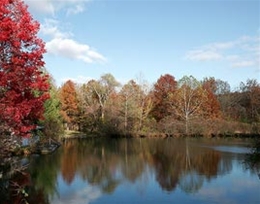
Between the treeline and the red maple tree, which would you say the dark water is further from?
the treeline

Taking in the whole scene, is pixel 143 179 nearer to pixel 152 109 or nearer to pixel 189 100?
pixel 189 100

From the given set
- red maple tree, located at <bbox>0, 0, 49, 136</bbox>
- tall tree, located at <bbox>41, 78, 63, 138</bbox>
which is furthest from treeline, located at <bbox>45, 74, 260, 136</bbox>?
red maple tree, located at <bbox>0, 0, 49, 136</bbox>

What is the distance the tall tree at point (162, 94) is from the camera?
52706 millimetres

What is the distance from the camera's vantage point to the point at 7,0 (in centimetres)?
1181

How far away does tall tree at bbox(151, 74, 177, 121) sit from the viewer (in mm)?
52706

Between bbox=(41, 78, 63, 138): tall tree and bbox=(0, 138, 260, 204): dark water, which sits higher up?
bbox=(41, 78, 63, 138): tall tree

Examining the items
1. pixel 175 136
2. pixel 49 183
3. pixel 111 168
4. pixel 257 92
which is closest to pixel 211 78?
pixel 257 92

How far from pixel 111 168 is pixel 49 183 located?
5586mm

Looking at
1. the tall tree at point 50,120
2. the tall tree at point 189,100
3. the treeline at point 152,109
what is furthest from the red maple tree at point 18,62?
the tall tree at point 189,100

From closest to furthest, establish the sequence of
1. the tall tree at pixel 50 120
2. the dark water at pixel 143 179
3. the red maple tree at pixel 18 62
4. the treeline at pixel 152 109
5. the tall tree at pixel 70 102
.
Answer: the red maple tree at pixel 18 62 < the dark water at pixel 143 179 < the tall tree at pixel 50 120 < the treeline at pixel 152 109 < the tall tree at pixel 70 102

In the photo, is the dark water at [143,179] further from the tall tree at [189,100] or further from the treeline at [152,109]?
the tall tree at [189,100]

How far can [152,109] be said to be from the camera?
5372 cm

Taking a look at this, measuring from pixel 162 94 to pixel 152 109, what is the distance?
3171mm

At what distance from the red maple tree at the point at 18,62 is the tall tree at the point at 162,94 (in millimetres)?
39604
